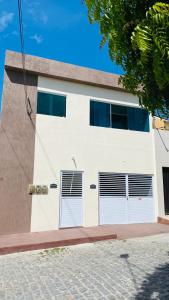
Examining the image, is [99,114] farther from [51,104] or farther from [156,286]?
[156,286]

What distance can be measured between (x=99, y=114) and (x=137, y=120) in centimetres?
238

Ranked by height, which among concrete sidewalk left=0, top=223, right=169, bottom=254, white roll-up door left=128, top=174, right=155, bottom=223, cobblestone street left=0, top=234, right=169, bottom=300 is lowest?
cobblestone street left=0, top=234, right=169, bottom=300

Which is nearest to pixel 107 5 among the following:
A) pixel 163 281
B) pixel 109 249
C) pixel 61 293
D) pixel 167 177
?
pixel 61 293

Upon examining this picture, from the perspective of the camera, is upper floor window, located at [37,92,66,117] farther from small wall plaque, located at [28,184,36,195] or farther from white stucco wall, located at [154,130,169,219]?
white stucco wall, located at [154,130,169,219]

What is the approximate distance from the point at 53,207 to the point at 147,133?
6689 millimetres

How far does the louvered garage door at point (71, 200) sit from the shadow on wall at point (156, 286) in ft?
18.6

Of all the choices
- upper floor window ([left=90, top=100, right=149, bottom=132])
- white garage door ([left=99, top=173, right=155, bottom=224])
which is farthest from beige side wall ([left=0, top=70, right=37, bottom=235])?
white garage door ([left=99, top=173, right=155, bottom=224])

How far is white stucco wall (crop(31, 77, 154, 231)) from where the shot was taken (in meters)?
10.6

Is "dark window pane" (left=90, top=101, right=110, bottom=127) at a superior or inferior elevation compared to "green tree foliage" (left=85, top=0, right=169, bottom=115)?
superior

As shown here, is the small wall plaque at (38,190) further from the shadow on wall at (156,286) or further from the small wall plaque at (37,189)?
the shadow on wall at (156,286)

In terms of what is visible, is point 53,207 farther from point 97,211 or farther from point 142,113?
point 142,113

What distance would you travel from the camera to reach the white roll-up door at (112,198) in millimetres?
11750

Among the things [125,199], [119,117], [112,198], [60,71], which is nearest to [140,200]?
[125,199]

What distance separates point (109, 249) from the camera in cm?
773
